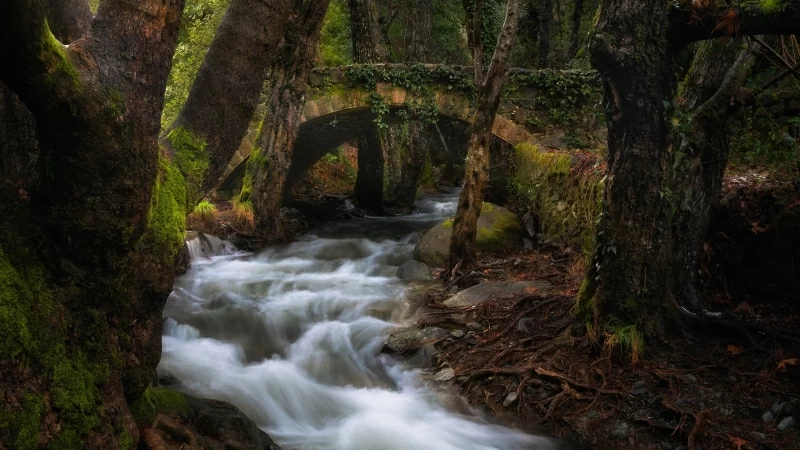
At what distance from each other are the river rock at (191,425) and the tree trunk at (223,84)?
125 cm

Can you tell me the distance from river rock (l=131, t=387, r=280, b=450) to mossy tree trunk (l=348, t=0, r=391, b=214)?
12.6 m

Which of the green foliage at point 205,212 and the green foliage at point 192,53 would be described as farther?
the green foliage at point 192,53

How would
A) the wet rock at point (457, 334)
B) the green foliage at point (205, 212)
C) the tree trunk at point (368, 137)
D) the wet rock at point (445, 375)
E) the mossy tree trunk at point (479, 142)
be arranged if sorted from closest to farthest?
the wet rock at point (445, 375)
the wet rock at point (457, 334)
the mossy tree trunk at point (479, 142)
the green foliage at point (205, 212)
the tree trunk at point (368, 137)

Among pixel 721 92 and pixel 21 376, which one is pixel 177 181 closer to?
pixel 21 376

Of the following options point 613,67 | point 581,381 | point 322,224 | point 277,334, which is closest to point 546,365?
point 581,381

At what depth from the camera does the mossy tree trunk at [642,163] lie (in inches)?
204

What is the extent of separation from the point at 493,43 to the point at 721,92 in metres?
10.3

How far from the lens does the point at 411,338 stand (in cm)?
714

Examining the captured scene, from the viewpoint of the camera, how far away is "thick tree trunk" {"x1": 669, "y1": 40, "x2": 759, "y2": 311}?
5715 mm

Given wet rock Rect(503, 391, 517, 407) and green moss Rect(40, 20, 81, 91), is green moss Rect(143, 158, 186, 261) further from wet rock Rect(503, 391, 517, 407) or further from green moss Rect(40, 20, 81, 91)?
wet rock Rect(503, 391, 517, 407)

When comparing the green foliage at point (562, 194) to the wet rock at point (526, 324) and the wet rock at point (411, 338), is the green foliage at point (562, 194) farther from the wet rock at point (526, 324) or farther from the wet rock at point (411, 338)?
the wet rock at point (411, 338)

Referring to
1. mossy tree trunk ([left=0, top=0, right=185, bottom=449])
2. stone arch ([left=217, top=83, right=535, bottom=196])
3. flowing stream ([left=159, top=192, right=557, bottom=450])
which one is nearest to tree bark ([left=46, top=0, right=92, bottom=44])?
mossy tree trunk ([left=0, top=0, right=185, bottom=449])

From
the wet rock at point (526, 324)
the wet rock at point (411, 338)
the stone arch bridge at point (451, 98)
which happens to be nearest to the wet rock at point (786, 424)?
the wet rock at point (526, 324)

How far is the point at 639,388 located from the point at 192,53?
49.9ft
